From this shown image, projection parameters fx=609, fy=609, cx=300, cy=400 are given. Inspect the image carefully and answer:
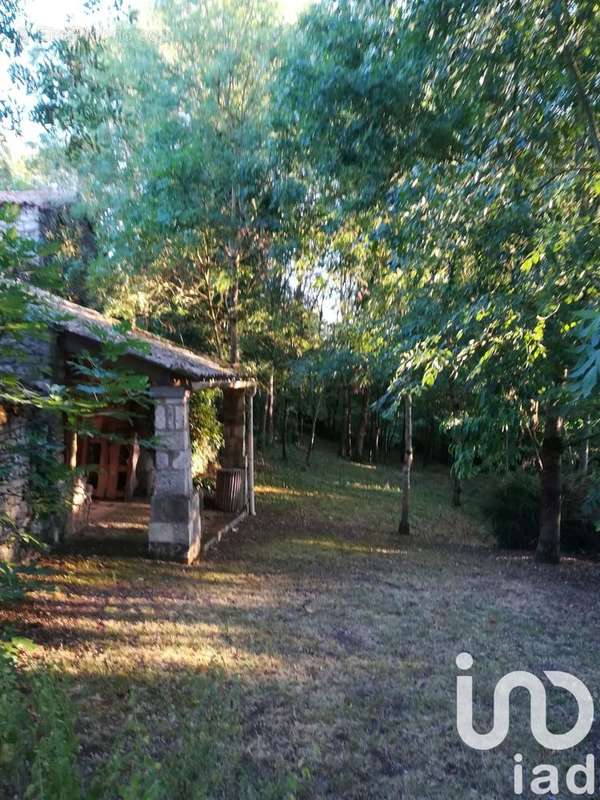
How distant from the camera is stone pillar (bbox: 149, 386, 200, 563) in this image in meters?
8.16

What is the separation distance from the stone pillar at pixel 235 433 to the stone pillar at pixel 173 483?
14.0 feet

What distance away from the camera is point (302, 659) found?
5141 mm

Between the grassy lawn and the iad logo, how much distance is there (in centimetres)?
7

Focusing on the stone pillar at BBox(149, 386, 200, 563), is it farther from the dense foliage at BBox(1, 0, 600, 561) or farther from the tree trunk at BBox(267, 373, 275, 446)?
the tree trunk at BBox(267, 373, 275, 446)

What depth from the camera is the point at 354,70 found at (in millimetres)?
6422

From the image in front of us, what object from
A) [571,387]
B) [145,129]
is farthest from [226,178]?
[571,387]

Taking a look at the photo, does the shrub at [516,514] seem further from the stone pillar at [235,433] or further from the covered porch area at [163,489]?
the stone pillar at [235,433]

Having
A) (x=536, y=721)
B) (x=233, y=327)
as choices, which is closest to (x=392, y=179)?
(x=536, y=721)

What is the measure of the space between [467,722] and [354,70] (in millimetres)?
6138

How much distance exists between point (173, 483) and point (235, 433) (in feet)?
14.4

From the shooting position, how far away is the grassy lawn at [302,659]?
351 centimetres

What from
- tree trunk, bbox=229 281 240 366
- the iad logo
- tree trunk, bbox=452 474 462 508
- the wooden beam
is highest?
tree trunk, bbox=229 281 240 366

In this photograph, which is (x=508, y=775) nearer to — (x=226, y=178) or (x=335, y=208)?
(x=335, y=208)

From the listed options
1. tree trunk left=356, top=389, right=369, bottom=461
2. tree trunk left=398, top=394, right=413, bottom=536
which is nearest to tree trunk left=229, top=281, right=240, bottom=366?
tree trunk left=398, top=394, right=413, bottom=536
